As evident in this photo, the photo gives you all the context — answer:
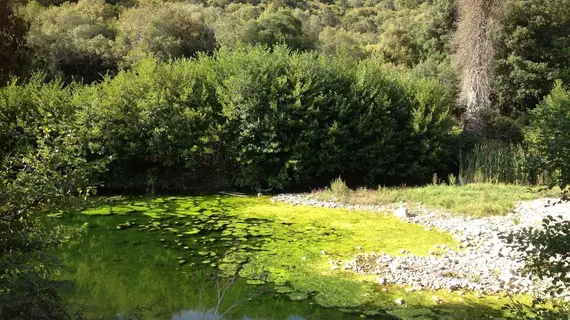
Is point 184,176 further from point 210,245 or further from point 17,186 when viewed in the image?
point 17,186

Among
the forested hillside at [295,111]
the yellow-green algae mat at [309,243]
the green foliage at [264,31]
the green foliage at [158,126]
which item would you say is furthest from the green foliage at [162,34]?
the yellow-green algae mat at [309,243]

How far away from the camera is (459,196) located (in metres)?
13.1

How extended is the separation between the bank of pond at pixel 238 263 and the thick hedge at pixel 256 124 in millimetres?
2294

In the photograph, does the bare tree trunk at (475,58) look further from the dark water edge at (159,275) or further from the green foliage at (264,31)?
the dark water edge at (159,275)

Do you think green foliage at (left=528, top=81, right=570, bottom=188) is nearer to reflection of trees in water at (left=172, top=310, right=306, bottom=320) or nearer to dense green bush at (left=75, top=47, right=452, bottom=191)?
reflection of trees in water at (left=172, top=310, right=306, bottom=320)

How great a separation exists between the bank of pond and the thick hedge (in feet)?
7.53

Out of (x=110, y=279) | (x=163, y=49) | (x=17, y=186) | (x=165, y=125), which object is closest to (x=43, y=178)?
(x=17, y=186)

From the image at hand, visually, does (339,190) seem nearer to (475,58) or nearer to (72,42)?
(475,58)

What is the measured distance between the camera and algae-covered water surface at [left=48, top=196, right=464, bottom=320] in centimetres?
656

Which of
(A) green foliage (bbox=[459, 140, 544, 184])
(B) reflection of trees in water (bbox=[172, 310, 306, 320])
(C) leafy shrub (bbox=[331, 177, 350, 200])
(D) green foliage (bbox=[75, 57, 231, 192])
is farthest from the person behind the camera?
(A) green foliage (bbox=[459, 140, 544, 184])

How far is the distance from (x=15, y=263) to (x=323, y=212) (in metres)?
9.57

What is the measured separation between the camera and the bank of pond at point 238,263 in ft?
21.2

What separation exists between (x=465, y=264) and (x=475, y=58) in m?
12.0

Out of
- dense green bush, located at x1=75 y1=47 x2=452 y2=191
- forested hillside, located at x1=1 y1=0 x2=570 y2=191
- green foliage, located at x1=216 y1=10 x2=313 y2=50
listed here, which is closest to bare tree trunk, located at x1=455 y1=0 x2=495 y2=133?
forested hillside, located at x1=1 y1=0 x2=570 y2=191
